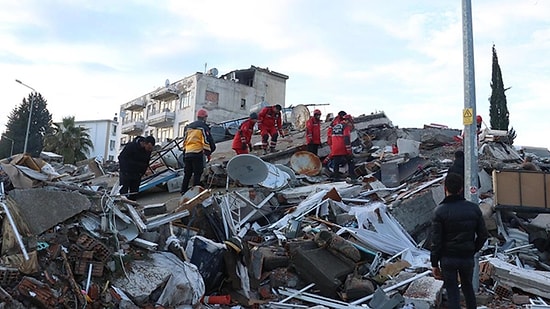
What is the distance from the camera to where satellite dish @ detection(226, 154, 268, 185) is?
31.9 feet

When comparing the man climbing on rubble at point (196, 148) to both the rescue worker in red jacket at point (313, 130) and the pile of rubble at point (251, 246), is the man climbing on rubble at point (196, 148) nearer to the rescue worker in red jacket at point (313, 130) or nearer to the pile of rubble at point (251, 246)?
the pile of rubble at point (251, 246)

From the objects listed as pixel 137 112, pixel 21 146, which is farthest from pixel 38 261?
pixel 21 146

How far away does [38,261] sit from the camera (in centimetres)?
514

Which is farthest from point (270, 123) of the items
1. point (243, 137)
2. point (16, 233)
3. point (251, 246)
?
point (16, 233)

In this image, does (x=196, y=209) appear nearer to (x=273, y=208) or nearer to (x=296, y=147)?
(x=273, y=208)

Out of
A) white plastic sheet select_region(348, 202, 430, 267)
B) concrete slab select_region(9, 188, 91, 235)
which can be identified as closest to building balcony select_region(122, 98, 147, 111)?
white plastic sheet select_region(348, 202, 430, 267)

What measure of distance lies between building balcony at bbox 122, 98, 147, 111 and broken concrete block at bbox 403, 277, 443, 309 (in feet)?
187

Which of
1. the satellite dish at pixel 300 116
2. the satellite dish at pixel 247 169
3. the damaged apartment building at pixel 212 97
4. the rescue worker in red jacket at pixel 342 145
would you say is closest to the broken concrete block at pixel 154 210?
the satellite dish at pixel 247 169

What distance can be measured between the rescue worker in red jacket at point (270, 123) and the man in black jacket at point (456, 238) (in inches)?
343

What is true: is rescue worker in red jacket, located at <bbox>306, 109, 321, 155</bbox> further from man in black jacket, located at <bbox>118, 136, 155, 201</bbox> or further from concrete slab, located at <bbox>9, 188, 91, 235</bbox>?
concrete slab, located at <bbox>9, 188, 91, 235</bbox>

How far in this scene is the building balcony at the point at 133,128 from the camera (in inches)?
2308

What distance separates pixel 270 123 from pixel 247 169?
12.9 feet

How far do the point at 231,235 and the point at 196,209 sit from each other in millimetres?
683

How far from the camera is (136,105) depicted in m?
60.8
